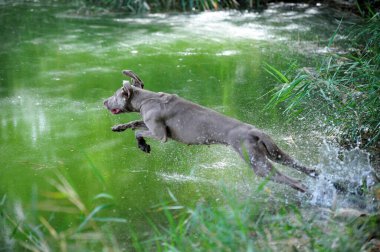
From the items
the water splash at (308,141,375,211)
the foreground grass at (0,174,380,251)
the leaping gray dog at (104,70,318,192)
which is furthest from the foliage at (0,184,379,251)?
the leaping gray dog at (104,70,318,192)

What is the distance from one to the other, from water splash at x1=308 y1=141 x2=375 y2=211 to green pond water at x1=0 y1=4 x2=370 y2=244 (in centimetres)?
4

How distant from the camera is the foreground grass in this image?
148 inches

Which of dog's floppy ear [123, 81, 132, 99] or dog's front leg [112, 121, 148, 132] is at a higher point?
dog's floppy ear [123, 81, 132, 99]

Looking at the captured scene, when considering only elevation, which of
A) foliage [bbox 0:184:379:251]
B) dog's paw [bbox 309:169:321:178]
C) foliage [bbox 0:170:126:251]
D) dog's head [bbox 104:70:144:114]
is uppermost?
dog's head [bbox 104:70:144:114]

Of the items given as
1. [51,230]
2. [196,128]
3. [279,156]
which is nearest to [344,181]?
[279,156]

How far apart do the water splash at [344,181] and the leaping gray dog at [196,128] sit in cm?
14

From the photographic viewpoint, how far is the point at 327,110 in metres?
6.62

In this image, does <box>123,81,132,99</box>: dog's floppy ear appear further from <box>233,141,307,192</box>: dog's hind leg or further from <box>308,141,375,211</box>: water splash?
<box>308,141,375,211</box>: water splash

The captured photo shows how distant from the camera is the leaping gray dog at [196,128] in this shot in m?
5.03

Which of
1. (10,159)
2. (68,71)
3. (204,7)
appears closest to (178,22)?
(204,7)

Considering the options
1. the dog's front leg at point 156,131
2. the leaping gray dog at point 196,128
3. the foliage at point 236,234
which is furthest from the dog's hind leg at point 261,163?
the dog's front leg at point 156,131

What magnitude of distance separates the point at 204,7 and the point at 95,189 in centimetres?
818

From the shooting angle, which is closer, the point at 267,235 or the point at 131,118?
the point at 267,235

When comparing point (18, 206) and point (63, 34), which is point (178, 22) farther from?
point (18, 206)
